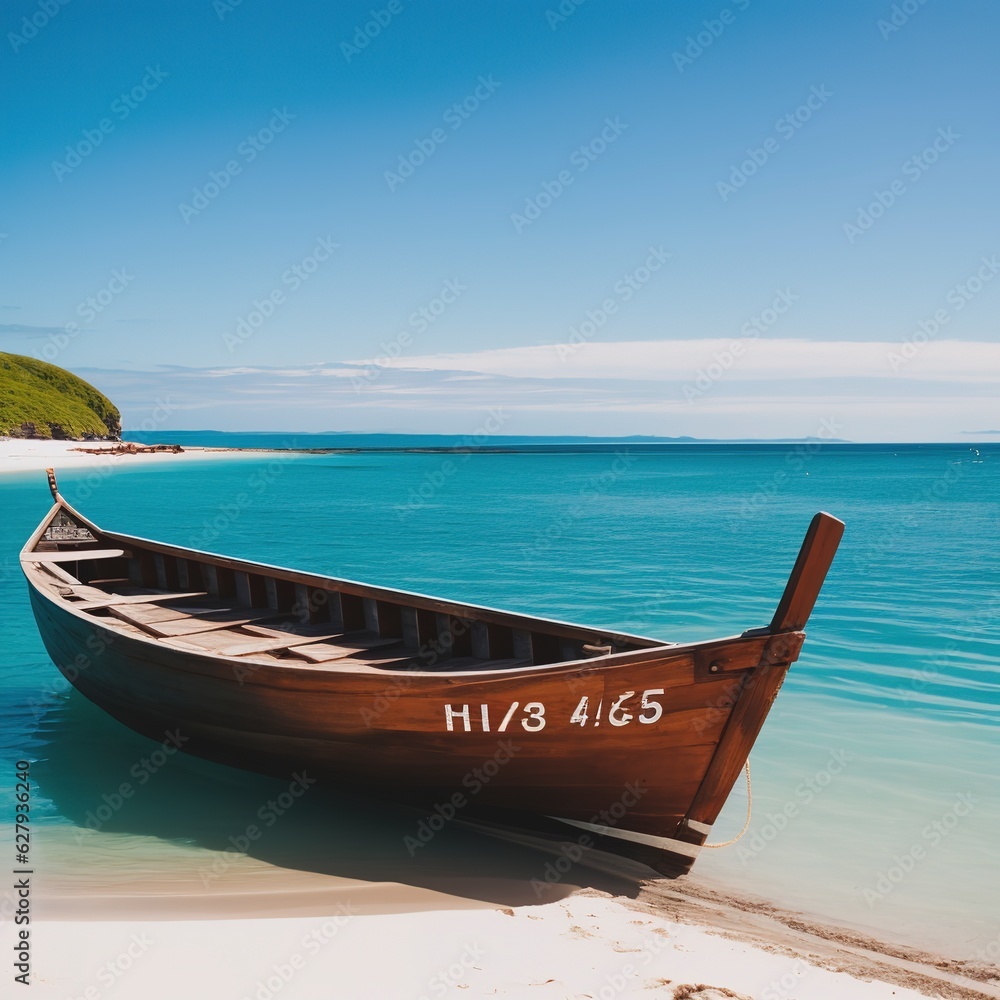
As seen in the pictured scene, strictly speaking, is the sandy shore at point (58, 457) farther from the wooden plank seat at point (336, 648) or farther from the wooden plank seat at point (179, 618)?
the wooden plank seat at point (336, 648)

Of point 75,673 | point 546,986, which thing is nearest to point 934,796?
point 546,986

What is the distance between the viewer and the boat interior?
711 centimetres

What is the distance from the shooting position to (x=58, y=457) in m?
75.6

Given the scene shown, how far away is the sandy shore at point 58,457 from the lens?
6950cm

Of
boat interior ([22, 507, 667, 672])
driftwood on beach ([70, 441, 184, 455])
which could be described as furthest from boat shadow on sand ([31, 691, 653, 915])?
driftwood on beach ([70, 441, 184, 455])

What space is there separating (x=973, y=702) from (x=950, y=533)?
22.1 m

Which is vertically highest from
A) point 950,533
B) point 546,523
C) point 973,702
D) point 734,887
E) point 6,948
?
point 950,533

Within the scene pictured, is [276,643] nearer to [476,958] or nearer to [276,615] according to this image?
[276,615]

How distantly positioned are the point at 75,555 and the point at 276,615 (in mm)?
3572

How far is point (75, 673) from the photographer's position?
894cm

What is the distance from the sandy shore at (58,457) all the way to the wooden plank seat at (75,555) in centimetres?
5792

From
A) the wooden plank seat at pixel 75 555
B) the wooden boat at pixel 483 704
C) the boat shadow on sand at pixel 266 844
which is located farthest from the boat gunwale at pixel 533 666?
the wooden plank seat at pixel 75 555

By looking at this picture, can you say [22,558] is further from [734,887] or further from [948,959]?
[948,959]

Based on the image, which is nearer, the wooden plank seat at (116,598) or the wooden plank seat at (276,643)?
the wooden plank seat at (276,643)
